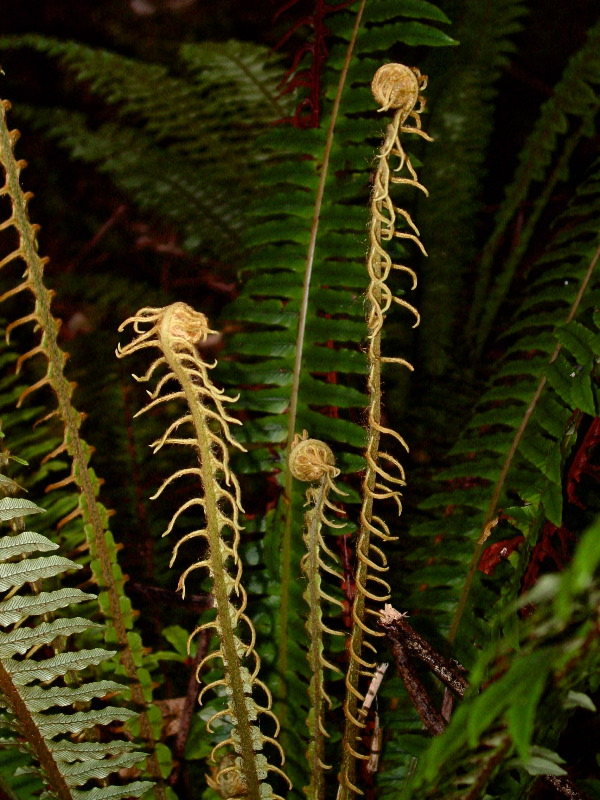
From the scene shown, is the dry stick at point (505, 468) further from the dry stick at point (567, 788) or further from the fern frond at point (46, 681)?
the fern frond at point (46, 681)

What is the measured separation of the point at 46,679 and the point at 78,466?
0.79 ft

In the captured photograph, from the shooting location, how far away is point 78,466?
33.3 inches

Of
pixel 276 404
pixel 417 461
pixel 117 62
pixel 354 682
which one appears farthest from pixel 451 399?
pixel 117 62

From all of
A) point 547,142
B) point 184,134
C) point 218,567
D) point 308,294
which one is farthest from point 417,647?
point 184,134

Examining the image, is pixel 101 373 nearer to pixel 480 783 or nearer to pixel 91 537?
pixel 91 537

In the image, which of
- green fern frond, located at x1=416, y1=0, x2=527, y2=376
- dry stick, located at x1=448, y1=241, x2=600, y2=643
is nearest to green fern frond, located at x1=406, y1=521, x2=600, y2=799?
dry stick, located at x1=448, y1=241, x2=600, y2=643

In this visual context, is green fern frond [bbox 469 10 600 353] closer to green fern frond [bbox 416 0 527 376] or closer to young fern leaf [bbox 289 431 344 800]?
green fern frond [bbox 416 0 527 376]

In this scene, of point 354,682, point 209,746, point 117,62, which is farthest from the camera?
point 117,62

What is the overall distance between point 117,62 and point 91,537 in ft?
4.82

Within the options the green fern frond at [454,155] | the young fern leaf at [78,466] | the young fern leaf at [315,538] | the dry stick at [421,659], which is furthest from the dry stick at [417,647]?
A: the green fern frond at [454,155]

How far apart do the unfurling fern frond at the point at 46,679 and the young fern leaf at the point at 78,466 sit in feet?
0.31

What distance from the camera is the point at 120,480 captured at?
142 cm

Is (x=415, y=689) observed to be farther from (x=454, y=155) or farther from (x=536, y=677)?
(x=454, y=155)

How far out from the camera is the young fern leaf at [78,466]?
699 mm
